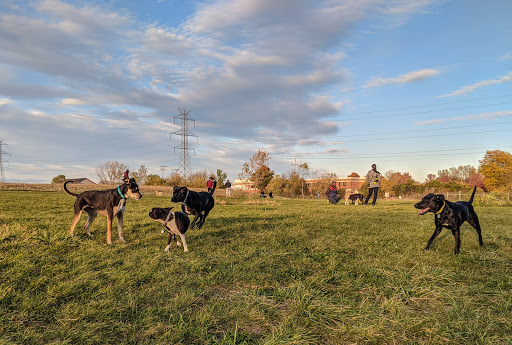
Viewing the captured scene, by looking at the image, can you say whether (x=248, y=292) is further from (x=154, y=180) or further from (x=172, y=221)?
(x=154, y=180)

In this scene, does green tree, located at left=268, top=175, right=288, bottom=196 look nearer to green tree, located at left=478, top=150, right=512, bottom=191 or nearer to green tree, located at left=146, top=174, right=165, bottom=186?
green tree, located at left=146, top=174, right=165, bottom=186

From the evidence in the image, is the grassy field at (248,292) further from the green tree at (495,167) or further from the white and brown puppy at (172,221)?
the green tree at (495,167)

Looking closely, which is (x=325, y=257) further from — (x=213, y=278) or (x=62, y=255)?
(x=62, y=255)

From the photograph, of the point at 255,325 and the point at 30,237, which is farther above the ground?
the point at 30,237

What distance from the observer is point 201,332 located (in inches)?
105

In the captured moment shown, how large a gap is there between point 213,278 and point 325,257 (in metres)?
2.23

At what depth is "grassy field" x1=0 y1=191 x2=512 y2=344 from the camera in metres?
2.73

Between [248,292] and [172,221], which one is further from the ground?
[172,221]

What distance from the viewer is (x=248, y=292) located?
11.9ft

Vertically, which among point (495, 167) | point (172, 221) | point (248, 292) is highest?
point (495, 167)

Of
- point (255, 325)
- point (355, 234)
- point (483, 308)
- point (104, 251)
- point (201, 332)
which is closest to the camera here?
point (201, 332)

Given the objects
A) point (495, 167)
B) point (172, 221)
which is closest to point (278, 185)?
point (495, 167)

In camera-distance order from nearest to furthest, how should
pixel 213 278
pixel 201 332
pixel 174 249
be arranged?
pixel 201 332 → pixel 213 278 → pixel 174 249

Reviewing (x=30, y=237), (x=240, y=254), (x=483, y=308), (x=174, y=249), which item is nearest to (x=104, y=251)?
(x=174, y=249)
